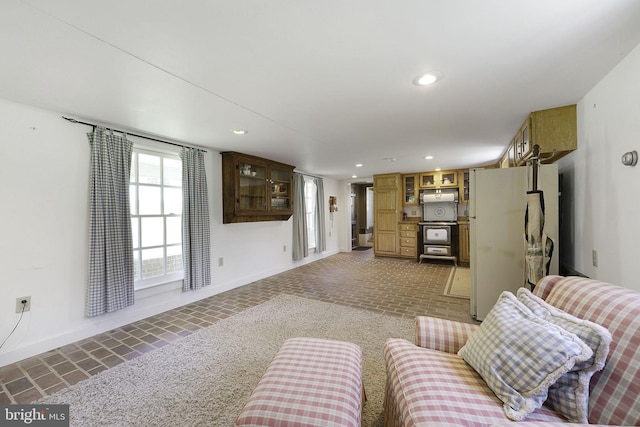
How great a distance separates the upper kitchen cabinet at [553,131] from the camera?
2.35 m

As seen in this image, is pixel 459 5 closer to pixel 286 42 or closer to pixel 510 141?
pixel 286 42

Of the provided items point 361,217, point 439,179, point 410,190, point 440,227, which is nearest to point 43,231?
point 440,227

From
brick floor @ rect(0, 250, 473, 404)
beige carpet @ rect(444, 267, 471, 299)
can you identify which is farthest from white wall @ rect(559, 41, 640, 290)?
beige carpet @ rect(444, 267, 471, 299)

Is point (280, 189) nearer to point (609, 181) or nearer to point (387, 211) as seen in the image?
point (387, 211)

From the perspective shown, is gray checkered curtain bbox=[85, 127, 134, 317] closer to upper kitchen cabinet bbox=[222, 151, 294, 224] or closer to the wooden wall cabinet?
upper kitchen cabinet bbox=[222, 151, 294, 224]

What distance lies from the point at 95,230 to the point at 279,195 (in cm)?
283

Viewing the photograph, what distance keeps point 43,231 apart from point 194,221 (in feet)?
4.64

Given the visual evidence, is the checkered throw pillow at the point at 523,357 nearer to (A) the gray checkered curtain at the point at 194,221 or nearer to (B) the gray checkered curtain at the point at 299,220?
(A) the gray checkered curtain at the point at 194,221

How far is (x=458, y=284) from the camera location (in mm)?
4340

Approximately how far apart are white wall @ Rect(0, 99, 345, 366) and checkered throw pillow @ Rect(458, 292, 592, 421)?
3.36 m

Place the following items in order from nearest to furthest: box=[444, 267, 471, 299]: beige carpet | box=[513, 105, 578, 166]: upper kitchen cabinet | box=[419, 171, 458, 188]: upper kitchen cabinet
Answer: box=[513, 105, 578, 166]: upper kitchen cabinet < box=[444, 267, 471, 299]: beige carpet < box=[419, 171, 458, 188]: upper kitchen cabinet

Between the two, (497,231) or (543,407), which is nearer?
(543,407)

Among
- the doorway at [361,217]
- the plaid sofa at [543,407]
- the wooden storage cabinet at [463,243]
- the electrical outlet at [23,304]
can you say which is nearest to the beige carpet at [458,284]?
the wooden storage cabinet at [463,243]

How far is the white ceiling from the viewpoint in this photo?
3.98 feet
